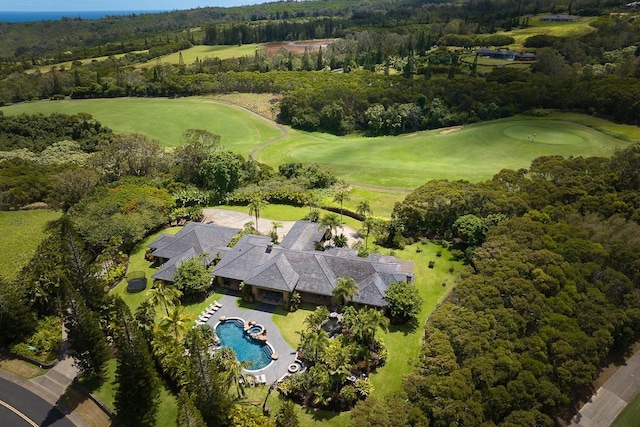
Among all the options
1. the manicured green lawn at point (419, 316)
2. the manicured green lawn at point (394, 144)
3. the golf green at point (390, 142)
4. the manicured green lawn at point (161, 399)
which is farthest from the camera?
the golf green at point (390, 142)

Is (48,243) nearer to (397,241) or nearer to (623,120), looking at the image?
A: (397,241)

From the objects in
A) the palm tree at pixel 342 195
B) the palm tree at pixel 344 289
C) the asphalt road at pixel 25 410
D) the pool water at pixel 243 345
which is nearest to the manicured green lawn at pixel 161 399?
the asphalt road at pixel 25 410

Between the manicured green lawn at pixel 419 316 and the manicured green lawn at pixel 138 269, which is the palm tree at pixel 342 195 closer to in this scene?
the manicured green lawn at pixel 419 316

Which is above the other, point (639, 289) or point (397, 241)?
point (639, 289)

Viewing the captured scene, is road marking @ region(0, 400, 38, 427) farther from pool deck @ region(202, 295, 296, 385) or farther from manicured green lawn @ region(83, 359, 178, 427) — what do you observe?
pool deck @ region(202, 295, 296, 385)

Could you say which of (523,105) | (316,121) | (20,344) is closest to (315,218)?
(20,344)

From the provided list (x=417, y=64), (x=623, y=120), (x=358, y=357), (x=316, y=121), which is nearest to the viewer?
(x=358, y=357)

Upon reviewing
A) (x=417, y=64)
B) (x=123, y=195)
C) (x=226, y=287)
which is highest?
(x=417, y=64)
